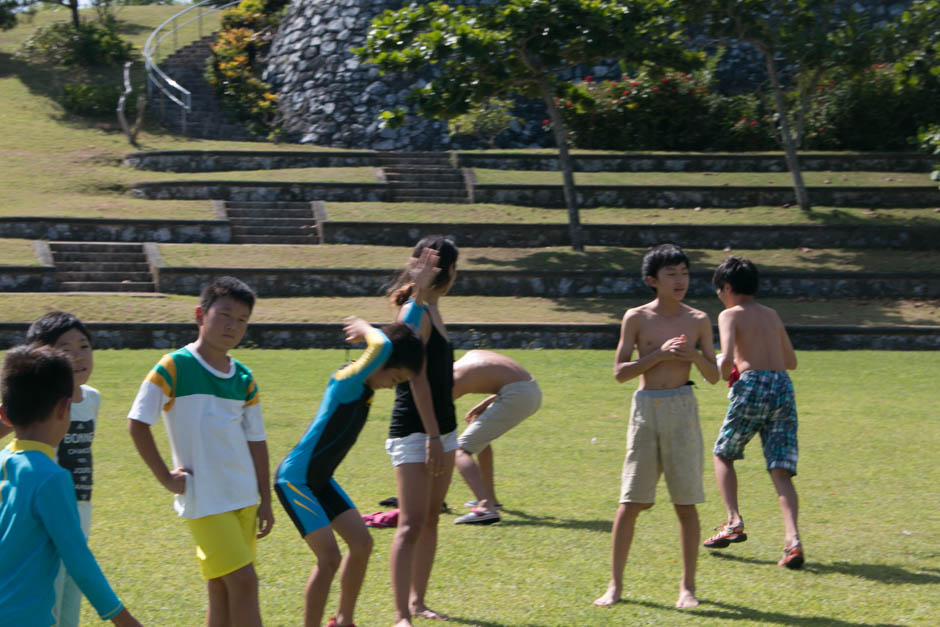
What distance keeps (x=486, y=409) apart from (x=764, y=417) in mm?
1694

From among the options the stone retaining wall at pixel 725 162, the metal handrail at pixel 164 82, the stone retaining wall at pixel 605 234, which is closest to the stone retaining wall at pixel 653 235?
the stone retaining wall at pixel 605 234

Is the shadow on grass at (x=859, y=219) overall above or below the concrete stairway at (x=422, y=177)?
below

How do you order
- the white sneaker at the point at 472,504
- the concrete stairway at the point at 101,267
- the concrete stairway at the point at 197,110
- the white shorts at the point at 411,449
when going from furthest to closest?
1. the concrete stairway at the point at 197,110
2. the concrete stairway at the point at 101,267
3. the white sneaker at the point at 472,504
4. the white shorts at the point at 411,449

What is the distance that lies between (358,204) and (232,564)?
52.0 ft

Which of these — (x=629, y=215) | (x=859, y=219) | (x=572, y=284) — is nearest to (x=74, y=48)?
(x=629, y=215)

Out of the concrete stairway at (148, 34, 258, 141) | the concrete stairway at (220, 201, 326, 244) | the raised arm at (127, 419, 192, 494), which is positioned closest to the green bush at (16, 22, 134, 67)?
the concrete stairway at (148, 34, 258, 141)

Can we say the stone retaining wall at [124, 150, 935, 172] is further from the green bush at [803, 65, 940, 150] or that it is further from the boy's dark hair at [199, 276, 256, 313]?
the boy's dark hair at [199, 276, 256, 313]

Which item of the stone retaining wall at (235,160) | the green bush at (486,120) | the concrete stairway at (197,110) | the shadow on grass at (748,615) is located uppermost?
the concrete stairway at (197,110)

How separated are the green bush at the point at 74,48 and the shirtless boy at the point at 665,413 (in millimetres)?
27129

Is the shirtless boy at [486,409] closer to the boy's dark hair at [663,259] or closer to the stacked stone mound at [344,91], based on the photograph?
the boy's dark hair at [663,259]

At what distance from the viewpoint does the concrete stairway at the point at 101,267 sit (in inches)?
604

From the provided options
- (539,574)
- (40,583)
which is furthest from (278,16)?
(40,583)

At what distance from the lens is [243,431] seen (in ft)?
12.9

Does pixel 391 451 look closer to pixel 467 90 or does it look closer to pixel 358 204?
pixel 467 90
